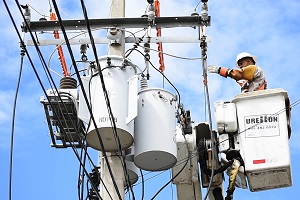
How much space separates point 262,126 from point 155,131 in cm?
129

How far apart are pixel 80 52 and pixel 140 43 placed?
3.05 feet

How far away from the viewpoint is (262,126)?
6.86 m

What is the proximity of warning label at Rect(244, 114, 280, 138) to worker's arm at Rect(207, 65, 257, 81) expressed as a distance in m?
0.72

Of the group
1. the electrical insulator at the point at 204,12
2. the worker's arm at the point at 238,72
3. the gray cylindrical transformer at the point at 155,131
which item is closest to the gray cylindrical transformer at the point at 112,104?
the gray cylindrical transformer at the point at 155,131

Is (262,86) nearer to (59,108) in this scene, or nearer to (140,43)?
(140,43)

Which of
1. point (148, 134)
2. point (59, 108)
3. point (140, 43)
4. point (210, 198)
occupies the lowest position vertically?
point (210, 198)

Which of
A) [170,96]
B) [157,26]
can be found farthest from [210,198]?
[157,26]

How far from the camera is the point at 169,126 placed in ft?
21.2

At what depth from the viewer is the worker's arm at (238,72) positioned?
24.6 ft

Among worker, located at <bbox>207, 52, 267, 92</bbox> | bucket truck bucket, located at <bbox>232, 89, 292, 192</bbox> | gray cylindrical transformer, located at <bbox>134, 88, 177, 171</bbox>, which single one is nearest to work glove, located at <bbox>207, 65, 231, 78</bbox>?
worker, located at <bbox>207, 52, 267, 92</bbox>

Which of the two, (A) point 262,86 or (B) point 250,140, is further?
(A) point 262,86

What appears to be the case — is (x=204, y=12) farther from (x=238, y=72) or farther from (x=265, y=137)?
(x=265, y=137)

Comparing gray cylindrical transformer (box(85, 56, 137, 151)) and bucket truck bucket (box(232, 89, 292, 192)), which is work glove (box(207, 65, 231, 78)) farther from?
gray cylindrical transformer (box(85, 56, 137, 151))

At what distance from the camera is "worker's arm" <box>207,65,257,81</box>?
24.6ft
